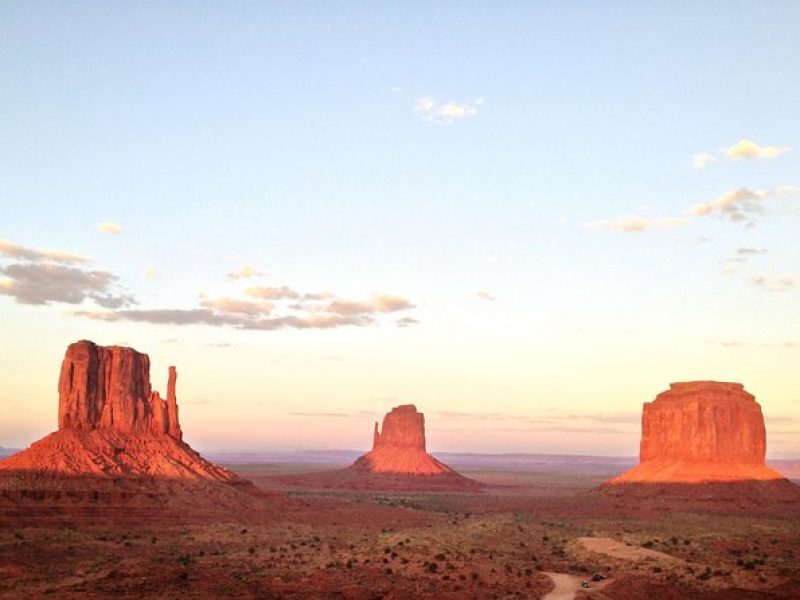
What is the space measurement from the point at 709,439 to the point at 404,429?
89021 millimetres

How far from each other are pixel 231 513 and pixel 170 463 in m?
8.29

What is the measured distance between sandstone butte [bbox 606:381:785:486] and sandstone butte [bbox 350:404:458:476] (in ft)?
233

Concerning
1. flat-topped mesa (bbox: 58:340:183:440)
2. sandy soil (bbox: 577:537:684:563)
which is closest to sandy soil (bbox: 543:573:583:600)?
sandy soil (bbox: 577:537:684:563)

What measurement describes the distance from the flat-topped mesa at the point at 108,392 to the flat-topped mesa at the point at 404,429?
100 metres

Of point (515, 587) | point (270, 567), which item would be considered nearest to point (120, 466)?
point (270, 567)

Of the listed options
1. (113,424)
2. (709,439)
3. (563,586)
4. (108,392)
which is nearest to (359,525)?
(113,424)

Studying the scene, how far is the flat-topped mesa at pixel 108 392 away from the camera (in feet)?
264

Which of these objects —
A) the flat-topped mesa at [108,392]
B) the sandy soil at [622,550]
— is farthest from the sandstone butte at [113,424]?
the sandy soil at [622,550]

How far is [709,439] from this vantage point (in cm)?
10225

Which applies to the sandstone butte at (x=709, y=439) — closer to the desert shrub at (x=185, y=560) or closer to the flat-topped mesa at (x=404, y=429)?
the desert shrub at (x=185, y=560)

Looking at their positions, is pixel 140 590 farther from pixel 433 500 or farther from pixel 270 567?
pixel 433 500

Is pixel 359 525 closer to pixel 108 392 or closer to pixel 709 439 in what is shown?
pixel 108 392

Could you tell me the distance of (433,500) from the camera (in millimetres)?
125875

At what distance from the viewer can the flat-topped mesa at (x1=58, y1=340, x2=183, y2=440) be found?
3164 inches
